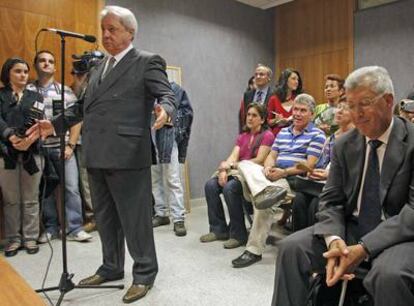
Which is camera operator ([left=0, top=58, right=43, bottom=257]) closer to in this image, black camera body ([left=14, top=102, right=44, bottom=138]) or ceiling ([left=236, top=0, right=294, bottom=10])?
black camera body ([left=14, top=102, right=44, bottom=138])

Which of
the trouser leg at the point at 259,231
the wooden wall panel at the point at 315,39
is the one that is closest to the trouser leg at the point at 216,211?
the trouser leg at the point at 259,231

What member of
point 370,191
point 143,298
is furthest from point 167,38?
point 370,191

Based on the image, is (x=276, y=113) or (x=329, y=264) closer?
(x=329, y=264)

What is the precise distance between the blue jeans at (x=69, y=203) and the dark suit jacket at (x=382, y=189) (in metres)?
2.36

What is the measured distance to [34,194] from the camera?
10.1 feet

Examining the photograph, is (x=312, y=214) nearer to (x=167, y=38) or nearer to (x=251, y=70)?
(x=167, y=38)

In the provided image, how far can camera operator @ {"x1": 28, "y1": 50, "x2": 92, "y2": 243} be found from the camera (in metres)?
3.22

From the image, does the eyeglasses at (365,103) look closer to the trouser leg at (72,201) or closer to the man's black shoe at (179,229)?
the man's black shoe at (179,229)

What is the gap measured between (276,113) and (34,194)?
2380 mm

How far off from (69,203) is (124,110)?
1.61 metres

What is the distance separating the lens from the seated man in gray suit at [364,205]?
1316mm

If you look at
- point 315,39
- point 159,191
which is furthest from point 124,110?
point 315,39

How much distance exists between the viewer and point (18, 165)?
118 inches

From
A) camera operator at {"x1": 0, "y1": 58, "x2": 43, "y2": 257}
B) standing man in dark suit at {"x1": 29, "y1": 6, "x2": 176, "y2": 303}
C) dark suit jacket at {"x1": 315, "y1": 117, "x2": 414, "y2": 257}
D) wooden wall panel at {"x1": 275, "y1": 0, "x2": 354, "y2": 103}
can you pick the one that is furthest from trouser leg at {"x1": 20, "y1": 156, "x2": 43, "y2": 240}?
wooden wall panel at {"x1": 275, "y1": 0, "x2": 354, "y2": 103}
